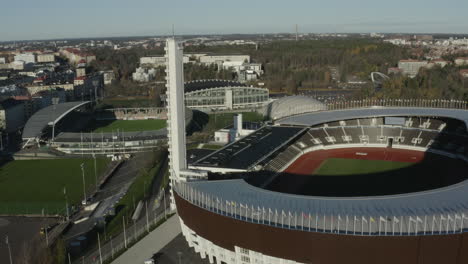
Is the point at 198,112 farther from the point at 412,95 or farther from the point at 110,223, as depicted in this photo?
the point at 110,223

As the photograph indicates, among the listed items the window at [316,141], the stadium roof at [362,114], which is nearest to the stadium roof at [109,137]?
the stadium roof at [362,114]

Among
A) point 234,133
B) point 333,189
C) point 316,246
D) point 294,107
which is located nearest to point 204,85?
point 294,107

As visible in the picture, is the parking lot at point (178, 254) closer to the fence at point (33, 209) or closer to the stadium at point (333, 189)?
the stadium at point (333, 189)

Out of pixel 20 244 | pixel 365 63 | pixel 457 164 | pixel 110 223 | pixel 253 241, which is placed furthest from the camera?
pixel 365 63

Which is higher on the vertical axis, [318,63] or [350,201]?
[318,63]

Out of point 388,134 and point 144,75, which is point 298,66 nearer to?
point 144,75

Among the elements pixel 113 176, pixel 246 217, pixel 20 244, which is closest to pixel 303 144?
pixel 113 176
